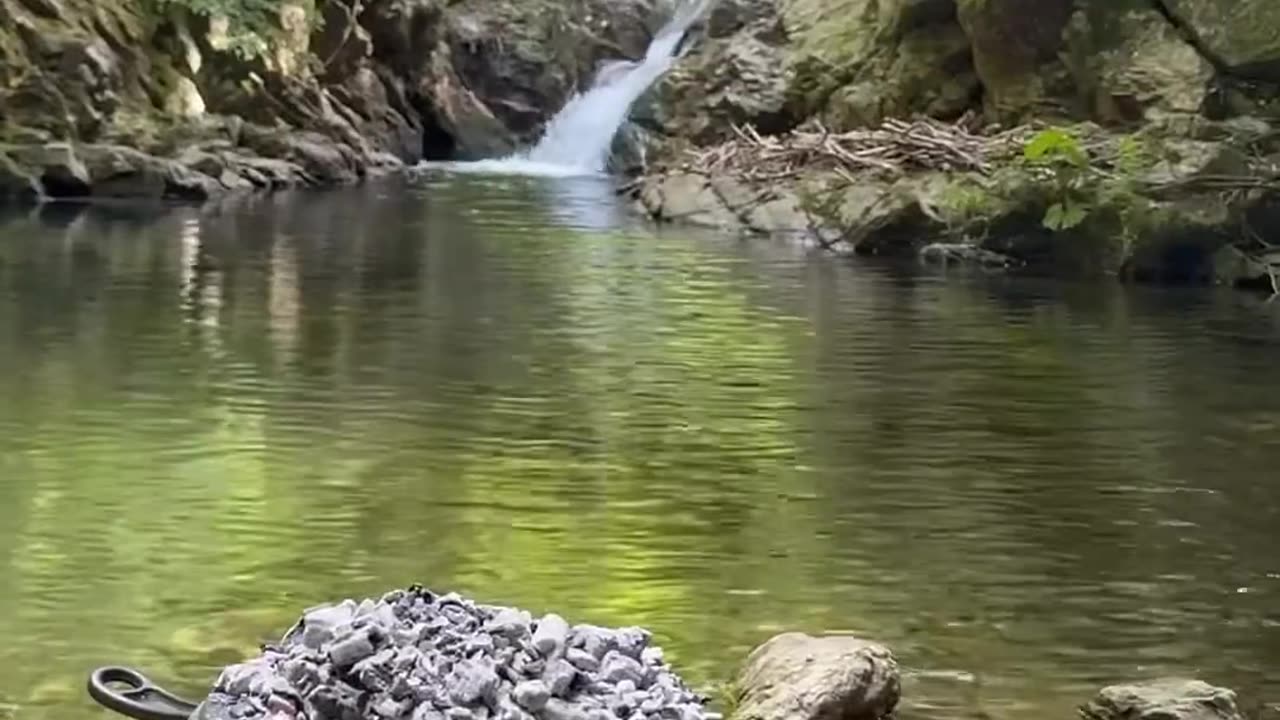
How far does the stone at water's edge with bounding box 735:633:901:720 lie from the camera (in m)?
4.25

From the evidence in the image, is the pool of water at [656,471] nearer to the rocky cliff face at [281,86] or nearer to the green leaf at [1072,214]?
the green leaf at [1072,214]

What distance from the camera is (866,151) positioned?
738 inches

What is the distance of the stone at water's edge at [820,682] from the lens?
13.9ft

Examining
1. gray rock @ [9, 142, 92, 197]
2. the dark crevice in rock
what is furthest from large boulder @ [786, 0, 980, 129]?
gray rock @ [9, 142, 92, 197]

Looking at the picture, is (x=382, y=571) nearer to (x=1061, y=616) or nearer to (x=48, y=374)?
(x=1061, y=616)

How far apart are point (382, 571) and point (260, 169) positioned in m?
18.8

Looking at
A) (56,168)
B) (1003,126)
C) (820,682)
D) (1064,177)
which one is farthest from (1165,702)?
(56,168)

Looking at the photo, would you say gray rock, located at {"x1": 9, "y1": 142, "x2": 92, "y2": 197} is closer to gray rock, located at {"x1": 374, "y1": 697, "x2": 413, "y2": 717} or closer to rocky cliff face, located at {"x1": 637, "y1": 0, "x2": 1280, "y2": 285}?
rocky cliff face, located at {"x1": 637, "y1": 0, "x2": 1280, "y2": 285}

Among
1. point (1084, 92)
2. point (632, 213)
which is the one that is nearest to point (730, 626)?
point (1084, 92)

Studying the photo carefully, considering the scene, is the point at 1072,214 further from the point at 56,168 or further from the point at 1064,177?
the point at 56,168

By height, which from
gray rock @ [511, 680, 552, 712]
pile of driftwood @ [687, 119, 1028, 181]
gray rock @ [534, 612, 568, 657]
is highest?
pile of driftwood @ [687, 119, 1028, 181]

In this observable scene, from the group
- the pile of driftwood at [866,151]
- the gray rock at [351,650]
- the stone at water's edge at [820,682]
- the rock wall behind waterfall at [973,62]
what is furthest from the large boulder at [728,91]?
the gray rock at [351,650]

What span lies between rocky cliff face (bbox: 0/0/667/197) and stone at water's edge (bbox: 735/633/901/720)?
1732 cm

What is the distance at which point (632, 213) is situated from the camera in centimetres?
2106
